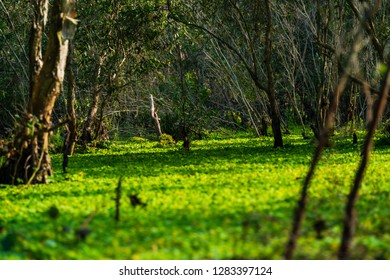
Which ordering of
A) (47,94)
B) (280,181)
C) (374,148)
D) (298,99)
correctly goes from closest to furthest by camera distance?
(280,181) < (47,94) < (374,148) < (298,99)

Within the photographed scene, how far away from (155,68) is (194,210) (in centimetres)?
1677

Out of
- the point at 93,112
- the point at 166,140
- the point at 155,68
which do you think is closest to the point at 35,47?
the point at 155,68

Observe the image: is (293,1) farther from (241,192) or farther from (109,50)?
(241,192)

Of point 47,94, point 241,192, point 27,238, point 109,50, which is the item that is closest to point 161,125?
point 109,50

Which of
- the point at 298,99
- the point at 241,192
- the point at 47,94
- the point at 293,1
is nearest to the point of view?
the point at 241,192

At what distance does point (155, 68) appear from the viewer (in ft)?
90.0

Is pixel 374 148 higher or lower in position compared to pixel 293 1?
lower

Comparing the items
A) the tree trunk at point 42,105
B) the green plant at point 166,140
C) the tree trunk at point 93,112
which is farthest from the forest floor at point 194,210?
the green plant at point 166,140

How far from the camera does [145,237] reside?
8.95m

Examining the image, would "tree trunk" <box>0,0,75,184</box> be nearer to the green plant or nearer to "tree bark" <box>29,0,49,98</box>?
"tree bark" <box>29,0,49,98</box>

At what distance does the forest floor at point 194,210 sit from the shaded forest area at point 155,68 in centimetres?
119

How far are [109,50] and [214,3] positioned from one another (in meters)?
3.71

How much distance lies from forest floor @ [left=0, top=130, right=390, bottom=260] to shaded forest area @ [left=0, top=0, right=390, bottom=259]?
3.91 ft
